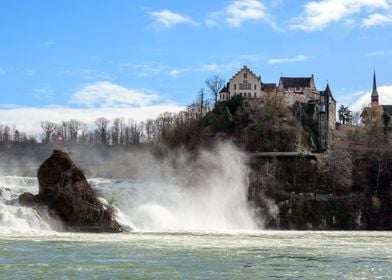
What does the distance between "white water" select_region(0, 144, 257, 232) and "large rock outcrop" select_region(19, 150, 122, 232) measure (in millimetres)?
1704

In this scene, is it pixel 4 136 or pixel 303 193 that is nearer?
pixel 303 193

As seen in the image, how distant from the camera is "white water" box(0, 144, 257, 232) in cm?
5765

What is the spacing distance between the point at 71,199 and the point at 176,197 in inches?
783

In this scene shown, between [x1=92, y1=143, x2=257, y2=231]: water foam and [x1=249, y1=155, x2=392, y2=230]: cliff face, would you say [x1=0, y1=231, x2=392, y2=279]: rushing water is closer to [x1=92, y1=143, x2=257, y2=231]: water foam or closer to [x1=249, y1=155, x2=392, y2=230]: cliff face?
[x1=92, y1=143, x2=257, y2=231]: water foam

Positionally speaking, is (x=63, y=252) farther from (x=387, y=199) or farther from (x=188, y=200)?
(x=387, y=199)

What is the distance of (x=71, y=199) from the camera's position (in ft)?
190

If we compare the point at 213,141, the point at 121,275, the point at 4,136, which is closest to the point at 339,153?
the point at 213,141

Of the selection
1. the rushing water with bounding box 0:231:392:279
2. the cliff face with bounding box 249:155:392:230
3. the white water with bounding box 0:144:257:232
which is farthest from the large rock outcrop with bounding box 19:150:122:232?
the cliff face with bounding box 249:155:392:230

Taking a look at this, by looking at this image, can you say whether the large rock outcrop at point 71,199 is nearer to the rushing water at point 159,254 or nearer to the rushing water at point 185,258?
the rushing water at point 159,254

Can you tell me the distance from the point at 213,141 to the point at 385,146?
23815 mm

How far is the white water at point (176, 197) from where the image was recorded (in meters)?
57.6

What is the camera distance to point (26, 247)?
3925 centimetres

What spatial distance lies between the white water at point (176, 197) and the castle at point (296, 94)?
19012 millimetres

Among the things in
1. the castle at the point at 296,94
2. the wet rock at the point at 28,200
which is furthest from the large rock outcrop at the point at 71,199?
the castle at the point at 296,94
